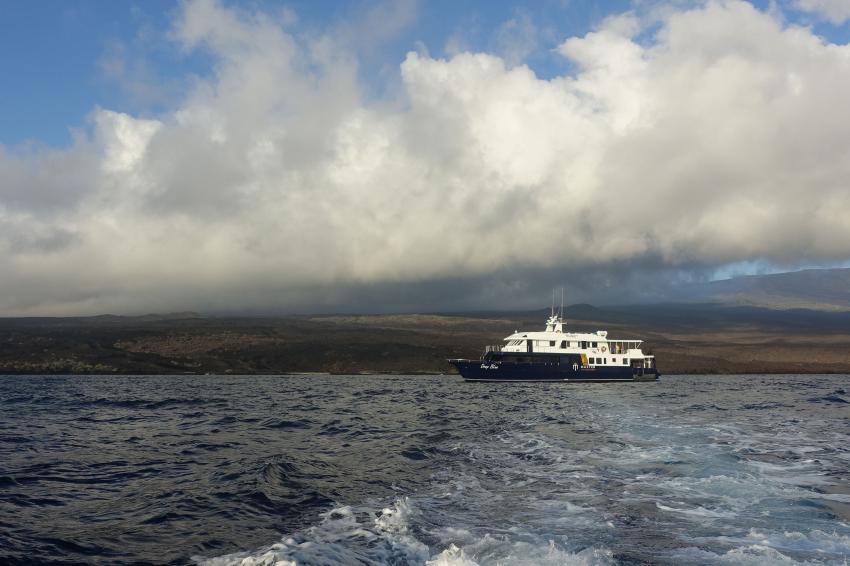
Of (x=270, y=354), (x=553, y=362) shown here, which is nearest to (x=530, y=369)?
(x=553, y=362)

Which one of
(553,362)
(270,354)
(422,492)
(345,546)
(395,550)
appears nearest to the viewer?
(395,550)

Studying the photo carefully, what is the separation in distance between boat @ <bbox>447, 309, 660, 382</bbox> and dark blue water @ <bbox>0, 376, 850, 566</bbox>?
5620 centimetres

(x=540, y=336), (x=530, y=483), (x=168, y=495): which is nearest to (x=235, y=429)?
(x=168, y=495)

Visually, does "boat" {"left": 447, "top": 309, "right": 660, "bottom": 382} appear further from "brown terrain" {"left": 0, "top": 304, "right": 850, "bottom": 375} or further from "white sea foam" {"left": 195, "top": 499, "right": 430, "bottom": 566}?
"white sea foam" {"left": 195, "top": 499, "right": 430, "bottom": 566}

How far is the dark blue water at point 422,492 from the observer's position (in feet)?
45.3

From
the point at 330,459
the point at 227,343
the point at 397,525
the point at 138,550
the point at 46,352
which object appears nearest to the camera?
the point at 138,550

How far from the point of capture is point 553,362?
97.2 meters

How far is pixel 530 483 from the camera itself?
21.5 meters

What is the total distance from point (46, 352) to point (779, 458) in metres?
154

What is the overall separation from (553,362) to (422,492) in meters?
80.2

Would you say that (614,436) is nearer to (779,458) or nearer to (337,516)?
(779,458)

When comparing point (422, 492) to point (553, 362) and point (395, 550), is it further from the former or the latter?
point (553, 362)

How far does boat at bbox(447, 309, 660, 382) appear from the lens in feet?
315

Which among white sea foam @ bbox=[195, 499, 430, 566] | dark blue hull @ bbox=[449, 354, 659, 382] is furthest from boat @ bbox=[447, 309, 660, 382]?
white sea foam @ bbox=[195, 499, 430, 566]
